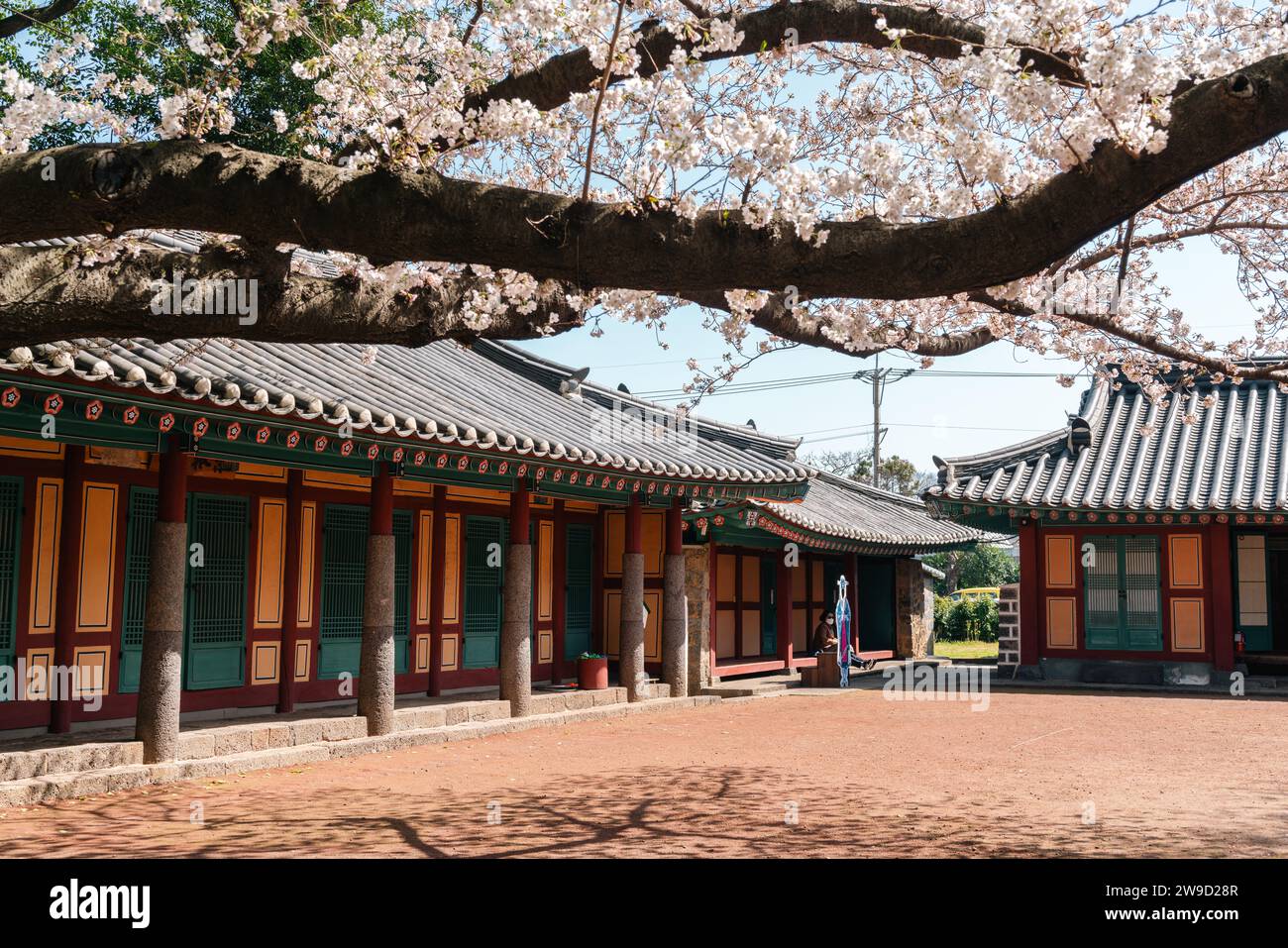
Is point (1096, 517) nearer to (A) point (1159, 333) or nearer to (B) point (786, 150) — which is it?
(A) point (1159, 333)

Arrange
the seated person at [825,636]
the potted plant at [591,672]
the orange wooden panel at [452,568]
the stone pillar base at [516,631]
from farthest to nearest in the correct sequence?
the seated person at [825,636], the potted plant at [591,672], the orange wooden panel at [452,568], the stone pillar base at [516,631]

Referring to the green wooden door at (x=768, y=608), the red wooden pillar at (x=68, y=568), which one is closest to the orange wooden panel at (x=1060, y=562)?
the green wooden door at (x=768, y=608)

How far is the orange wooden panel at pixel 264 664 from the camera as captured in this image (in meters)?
11.7

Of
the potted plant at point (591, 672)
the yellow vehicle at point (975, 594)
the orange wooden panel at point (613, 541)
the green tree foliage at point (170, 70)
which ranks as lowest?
the potted plant at point (591, 672)

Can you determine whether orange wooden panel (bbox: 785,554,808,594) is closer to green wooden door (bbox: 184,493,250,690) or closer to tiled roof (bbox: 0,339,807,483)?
tiled roof (bbox: 0,339,807,483)

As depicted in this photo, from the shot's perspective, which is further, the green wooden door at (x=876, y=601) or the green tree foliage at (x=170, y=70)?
the green wooden door at (x=876, y=601)

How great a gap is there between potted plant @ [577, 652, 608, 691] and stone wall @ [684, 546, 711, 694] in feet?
8.39

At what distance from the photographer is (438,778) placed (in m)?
9.52

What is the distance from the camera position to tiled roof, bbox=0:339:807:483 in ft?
26.7

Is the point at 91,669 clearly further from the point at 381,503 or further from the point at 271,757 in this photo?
the point at 381,503

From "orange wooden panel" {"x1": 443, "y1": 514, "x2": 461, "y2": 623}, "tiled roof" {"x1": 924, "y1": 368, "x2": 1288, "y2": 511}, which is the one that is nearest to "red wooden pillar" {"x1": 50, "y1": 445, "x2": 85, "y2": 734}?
"orange wooden panel" {"x1": 443, "y1": 514, "x2": 461, "y2": 623}

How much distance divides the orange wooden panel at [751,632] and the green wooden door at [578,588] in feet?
16.7

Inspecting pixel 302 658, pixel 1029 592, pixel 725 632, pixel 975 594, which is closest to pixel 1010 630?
pixel 1029 592

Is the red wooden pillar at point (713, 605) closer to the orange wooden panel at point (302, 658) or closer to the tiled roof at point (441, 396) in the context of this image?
the tiled roof at point (441, 396)
